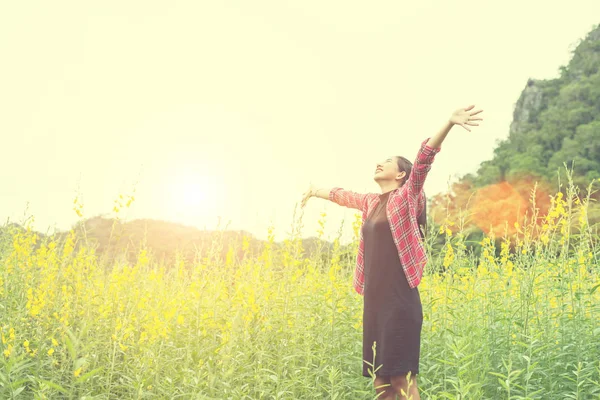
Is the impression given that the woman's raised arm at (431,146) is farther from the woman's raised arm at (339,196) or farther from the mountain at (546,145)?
the mountain at (546,145)

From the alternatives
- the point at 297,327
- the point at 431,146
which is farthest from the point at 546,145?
the point at 431,146

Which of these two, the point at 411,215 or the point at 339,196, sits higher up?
the point at 339,196

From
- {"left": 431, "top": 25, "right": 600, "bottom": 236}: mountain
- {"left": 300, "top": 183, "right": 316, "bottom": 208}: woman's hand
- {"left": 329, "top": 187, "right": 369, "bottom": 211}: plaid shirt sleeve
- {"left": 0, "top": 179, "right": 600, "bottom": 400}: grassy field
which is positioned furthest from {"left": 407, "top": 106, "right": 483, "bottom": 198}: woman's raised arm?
{"left": 431, "top": 25, "right": 600, "bottom": 236}: mountain

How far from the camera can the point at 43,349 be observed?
4141 millimetres

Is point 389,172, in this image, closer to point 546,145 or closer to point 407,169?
point 407,169

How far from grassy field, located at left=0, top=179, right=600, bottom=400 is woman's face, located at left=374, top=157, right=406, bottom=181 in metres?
0.69

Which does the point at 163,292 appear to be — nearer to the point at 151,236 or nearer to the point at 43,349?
the point at 43,349

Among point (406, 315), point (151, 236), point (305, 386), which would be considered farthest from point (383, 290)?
point (151, 236)

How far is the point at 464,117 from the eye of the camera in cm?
350

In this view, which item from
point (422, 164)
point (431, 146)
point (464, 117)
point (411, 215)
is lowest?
point (411, 215)

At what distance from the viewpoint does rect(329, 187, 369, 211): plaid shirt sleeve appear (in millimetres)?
4434

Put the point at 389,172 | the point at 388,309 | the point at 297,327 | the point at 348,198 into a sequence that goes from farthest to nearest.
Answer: the point at 348,198 → the point at 297,327 → the point at 389,172 → the point at 388,309

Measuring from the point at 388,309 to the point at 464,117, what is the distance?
1309 millimetres

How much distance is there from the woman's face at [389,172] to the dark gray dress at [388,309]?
0.26 meters
